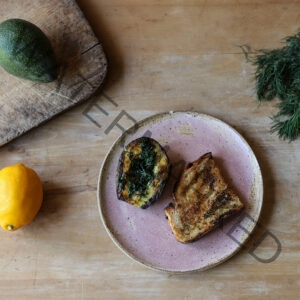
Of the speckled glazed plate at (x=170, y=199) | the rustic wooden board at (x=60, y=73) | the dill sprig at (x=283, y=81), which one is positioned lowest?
the speckled glazed plate at (x=170, y=199)

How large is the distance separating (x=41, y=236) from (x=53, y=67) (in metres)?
0.51

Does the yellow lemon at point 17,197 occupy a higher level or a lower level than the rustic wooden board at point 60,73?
lower

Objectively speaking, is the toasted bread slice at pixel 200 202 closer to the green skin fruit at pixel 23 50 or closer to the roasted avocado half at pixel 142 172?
the roasted avocado half at pixel 142 172

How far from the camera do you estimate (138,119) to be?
4.33 ft

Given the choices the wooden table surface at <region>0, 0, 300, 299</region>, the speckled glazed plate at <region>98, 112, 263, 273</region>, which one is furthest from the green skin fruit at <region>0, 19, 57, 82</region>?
the speckled glazed plate at <region>98, 112, 263, 273</region>

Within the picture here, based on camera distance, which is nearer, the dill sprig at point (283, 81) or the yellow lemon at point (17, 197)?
the yellow lemon at point (17, 197)

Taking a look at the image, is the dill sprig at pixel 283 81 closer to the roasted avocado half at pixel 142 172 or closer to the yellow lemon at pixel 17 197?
the roasted avocado half at pixel 142 172

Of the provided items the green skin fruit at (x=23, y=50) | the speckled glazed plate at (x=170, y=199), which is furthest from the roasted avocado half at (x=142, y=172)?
the green skin fruit at (x=23, y=50)

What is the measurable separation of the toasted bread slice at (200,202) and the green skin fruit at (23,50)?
520mm

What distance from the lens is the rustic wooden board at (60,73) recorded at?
129 cm

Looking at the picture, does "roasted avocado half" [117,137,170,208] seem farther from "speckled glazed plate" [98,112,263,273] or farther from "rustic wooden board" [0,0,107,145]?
"rustic wooden board" [0,0,107,145]

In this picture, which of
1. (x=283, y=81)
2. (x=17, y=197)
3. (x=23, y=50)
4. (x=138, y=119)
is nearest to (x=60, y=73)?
(x=23, y=50)

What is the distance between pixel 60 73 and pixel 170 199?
515mm

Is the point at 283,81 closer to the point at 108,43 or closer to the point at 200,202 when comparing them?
the point at 200,202
